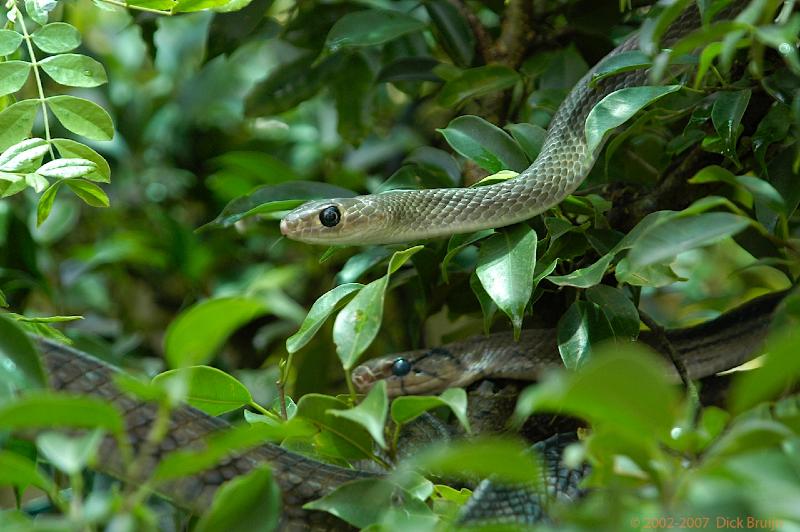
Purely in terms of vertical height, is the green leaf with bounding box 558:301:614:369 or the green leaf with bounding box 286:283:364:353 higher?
the green leaf with bounding box 286:283:364:353

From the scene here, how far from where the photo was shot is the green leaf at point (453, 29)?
183 centimetres

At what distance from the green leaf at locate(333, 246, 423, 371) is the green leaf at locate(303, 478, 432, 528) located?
0.44ft

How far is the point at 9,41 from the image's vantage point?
1284 mm

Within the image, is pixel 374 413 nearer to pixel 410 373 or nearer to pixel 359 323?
pixel 359 323

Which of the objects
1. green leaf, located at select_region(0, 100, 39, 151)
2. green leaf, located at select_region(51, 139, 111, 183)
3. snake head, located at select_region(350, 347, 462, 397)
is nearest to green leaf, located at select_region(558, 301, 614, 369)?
snake head, located at select_region(350, 347, 462, 397)

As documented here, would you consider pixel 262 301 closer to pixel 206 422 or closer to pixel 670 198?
pixel 206 422

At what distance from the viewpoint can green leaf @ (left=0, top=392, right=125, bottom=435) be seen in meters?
0.68

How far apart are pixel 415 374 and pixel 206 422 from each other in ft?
1.80

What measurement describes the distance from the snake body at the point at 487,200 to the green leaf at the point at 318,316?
0.32m

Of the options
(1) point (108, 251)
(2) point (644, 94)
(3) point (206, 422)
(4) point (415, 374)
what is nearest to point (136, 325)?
(1) point (108, 251)

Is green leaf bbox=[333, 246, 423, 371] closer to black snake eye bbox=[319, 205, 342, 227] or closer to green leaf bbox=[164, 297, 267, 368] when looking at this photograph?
green leaf bbox=[164, 297, 267, 368]

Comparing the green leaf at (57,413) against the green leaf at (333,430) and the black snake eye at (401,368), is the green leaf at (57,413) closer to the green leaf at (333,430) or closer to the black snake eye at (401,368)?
the green leaf at (333,430)

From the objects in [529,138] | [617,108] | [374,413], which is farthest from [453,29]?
[374,413]

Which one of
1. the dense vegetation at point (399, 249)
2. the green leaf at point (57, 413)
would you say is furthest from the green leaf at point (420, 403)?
the green leaf at point (57, 413)
